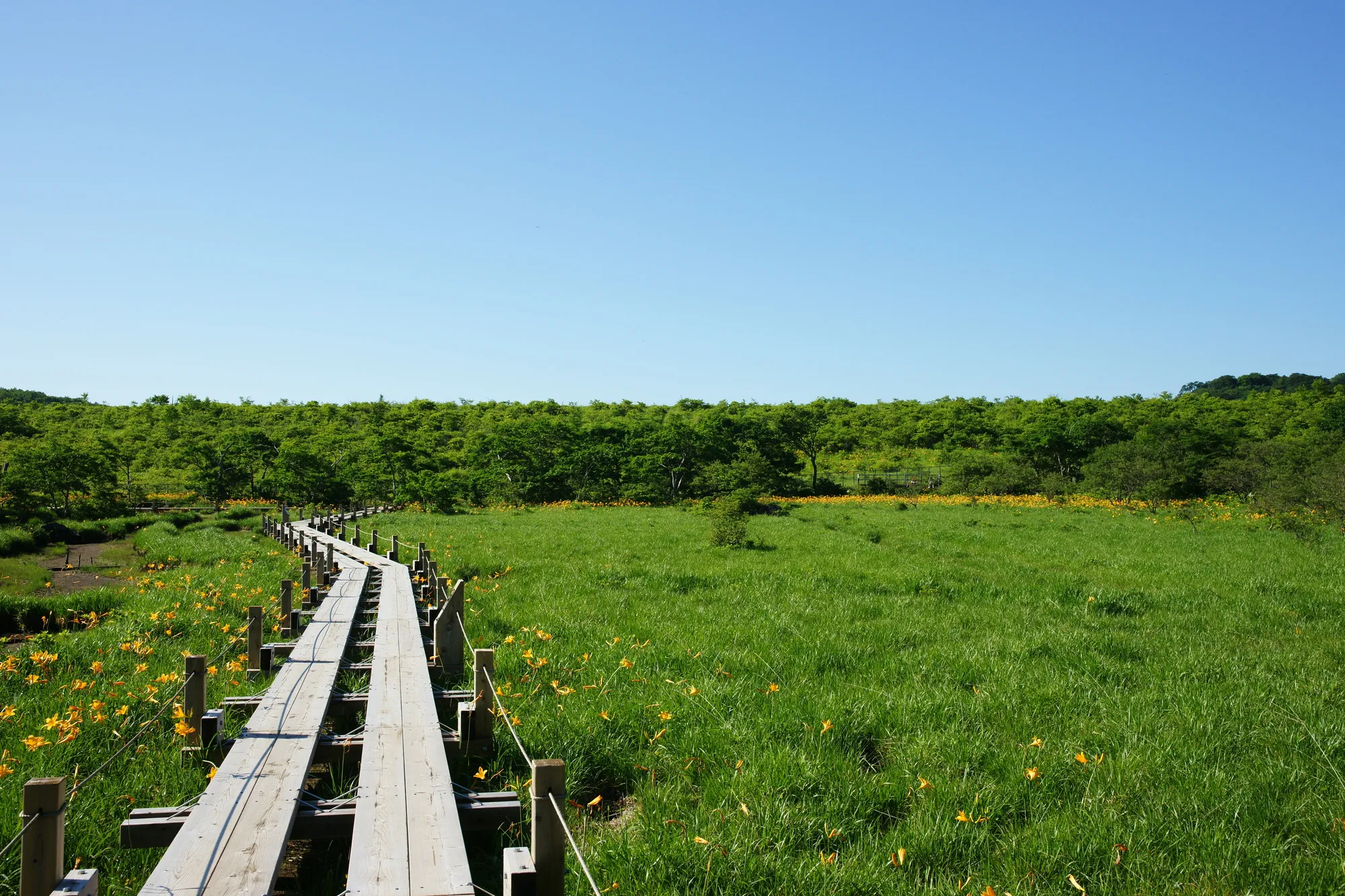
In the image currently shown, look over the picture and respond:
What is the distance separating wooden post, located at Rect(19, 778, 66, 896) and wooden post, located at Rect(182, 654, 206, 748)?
7.25 feet

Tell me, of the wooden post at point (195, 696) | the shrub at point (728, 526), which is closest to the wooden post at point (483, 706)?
the wooden post at point (195, 696)

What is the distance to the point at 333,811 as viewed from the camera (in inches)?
134

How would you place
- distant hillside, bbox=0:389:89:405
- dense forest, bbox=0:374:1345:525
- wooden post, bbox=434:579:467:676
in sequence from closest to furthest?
wooden post, bbox=434:579:467:676 → dense forest, bbox=0:374:1345:525 → distant hillside, bbox=0:389:89:405

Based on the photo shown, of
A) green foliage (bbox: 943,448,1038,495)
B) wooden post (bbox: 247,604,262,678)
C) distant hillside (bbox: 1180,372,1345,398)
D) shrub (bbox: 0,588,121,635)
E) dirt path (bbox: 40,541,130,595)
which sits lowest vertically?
dirt path (bbox: 40,541,130,595)

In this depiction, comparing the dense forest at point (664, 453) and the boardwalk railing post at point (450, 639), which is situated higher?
the dense forest at point (664, 453)

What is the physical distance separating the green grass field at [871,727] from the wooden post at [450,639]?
471 mm

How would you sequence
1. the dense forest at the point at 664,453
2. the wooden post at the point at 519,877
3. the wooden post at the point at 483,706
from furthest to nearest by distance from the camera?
the dense forest at the point at 664,453 → the wooden post at the point at 483,706 → the wooden post at the point at 519,877

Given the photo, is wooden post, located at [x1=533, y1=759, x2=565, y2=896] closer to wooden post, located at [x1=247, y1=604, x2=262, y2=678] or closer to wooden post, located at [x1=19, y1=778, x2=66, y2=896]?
wooden post, located at [x1=19, y1=778, x2=66, y2=896]

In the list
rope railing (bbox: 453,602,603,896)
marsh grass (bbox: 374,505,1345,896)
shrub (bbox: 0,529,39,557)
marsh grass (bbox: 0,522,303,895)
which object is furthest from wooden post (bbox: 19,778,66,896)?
shrub (bbox: 0,529,39,557)

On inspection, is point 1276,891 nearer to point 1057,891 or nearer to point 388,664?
point 1057,891

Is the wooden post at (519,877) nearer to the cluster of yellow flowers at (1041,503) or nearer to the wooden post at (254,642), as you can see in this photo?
the wooden post at (254,642)

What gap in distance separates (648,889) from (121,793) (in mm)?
3092

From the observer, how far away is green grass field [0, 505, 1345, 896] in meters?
3.70

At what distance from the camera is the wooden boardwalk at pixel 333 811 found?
9.01 ft
